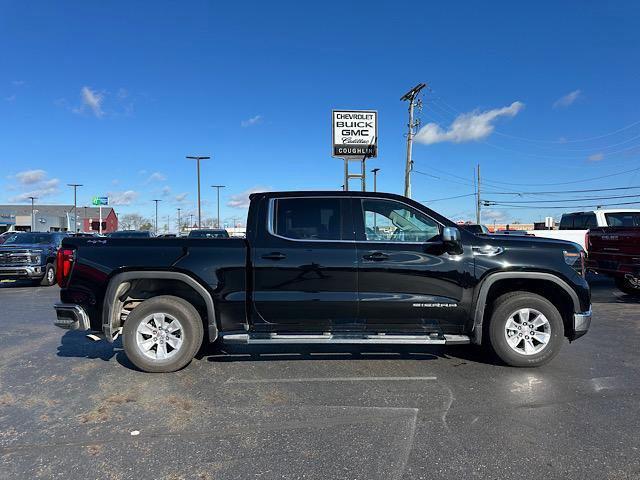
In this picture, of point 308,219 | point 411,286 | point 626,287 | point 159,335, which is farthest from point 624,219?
point 159,335

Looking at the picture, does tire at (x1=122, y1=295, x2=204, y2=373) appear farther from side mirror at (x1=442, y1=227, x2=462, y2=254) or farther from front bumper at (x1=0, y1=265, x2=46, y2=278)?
front bumper at (x1=0, y1=265, x2=46, y2=278)

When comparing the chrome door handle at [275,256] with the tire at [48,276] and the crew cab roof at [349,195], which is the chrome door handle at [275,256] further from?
the tire at [48,276]

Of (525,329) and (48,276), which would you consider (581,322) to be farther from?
(48,276)

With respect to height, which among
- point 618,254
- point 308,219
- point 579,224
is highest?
point 579,224

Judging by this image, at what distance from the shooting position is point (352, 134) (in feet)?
61.1

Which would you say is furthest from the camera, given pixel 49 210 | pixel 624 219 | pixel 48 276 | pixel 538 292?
pixel 49 210

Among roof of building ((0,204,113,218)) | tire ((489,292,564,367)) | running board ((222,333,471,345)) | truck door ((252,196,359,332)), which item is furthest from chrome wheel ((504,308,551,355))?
roof of building ((0,204,113,218))

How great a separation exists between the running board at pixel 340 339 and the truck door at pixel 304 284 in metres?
0.11

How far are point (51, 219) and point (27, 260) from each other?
79.4m

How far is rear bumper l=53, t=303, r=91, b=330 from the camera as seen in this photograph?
465 centimetres

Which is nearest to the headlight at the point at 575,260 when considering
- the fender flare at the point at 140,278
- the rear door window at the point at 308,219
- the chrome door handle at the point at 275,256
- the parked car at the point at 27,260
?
the rear door window at the point at 308,219

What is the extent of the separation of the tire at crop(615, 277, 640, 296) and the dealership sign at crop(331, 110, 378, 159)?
10.7m

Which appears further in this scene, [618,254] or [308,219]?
[618,254]

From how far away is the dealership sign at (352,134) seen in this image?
18.5 meters
